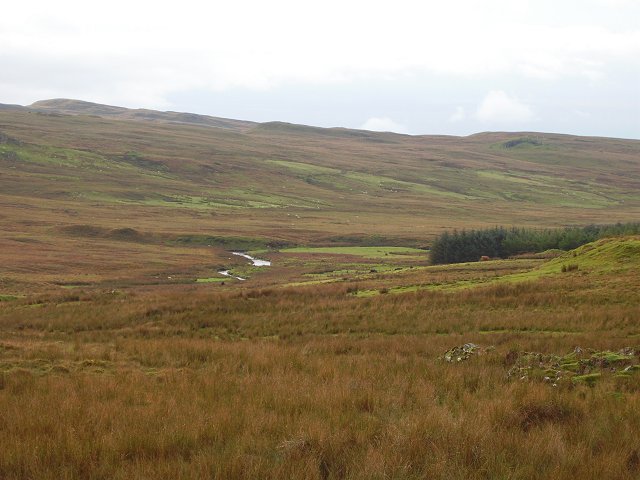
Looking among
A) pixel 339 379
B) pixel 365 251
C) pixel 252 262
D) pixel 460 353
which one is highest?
pixel 339 379

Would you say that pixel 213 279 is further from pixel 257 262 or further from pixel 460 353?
pixel 460 353

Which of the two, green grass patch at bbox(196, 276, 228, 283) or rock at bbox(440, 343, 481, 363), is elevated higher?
rock at bbox(440, 343, 481, 363)

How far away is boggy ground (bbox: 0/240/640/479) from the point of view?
6.30m

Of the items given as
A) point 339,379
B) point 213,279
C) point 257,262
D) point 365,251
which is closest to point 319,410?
point 339,379

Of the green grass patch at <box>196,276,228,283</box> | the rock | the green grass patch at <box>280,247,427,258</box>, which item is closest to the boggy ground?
the rock

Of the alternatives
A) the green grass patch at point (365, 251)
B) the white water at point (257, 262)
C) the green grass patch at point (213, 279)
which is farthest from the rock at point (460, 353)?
the green grass patch at point (365, 251)

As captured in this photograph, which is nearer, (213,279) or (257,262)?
(213,279)

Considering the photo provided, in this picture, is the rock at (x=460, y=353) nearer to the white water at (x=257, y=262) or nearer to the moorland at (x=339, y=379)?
the moorland at (x=339, y=379)

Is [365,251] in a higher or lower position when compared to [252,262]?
higher

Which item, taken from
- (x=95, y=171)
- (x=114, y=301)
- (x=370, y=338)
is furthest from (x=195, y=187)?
(x=370, y=338)

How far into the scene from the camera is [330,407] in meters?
8.55

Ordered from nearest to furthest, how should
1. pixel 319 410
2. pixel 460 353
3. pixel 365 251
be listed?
1. pixel 319 410
2. pixel 460 353
3. pixel 365 251

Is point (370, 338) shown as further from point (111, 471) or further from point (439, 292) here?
point (111, 471)

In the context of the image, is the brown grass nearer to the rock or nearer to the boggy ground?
the boggy ground
